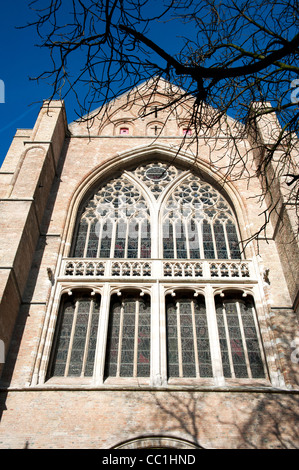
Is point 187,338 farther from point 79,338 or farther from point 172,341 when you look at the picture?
point 79,338

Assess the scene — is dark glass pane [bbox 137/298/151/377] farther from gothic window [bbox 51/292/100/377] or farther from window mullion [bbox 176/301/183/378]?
gothic window [bbox 51/292/100/377]

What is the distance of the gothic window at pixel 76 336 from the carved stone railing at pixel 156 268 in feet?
2.13

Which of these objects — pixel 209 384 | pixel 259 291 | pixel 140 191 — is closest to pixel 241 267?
pixel 259 291

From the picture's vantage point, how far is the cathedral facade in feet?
25.2

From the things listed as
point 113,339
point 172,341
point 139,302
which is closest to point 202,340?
point 172,341

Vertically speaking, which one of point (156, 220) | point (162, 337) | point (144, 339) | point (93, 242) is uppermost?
point (156, 220)

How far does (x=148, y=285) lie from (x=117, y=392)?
263 cm

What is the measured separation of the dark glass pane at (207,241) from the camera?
36.6 ft

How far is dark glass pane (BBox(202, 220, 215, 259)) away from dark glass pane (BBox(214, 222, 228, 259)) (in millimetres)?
151

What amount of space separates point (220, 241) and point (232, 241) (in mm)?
317

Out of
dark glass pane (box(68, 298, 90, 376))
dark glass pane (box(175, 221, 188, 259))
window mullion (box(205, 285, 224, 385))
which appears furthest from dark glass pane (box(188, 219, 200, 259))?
dark glass pane (box(68, 298, 90, 376))

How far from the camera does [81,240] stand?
11.6 m

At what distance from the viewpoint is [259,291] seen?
32.7ft

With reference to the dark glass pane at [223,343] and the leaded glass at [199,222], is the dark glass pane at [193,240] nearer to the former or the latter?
the leaded glass at [199,222]
